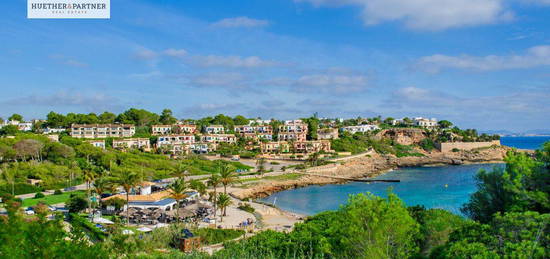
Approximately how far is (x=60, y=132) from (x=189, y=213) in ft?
203

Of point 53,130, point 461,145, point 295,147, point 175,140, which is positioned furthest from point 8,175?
point 461,145

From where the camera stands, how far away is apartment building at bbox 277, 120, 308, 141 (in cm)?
9657

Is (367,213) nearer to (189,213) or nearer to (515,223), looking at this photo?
(515,223)

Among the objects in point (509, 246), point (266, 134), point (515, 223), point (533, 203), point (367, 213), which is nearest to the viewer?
point (509, 246)

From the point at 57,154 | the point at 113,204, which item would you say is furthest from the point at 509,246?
the point at 57,154

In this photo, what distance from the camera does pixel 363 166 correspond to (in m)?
74.4

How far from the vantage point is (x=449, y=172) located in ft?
236

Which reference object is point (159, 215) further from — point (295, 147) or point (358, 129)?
point (358, 129)

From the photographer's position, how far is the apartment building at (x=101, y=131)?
78500 millimetres

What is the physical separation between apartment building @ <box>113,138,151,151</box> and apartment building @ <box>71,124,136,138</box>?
22.7 feet

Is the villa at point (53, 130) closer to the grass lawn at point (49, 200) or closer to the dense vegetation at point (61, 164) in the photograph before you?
the dense vegetation at point (61, 164)

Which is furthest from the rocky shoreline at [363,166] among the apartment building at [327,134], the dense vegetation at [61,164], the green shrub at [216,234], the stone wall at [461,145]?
the green shrub at [216,234]

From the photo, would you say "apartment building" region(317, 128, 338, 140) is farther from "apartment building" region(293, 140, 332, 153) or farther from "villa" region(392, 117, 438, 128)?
"villa" region(392, 117, 438, 128)

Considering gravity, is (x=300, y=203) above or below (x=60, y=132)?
below
